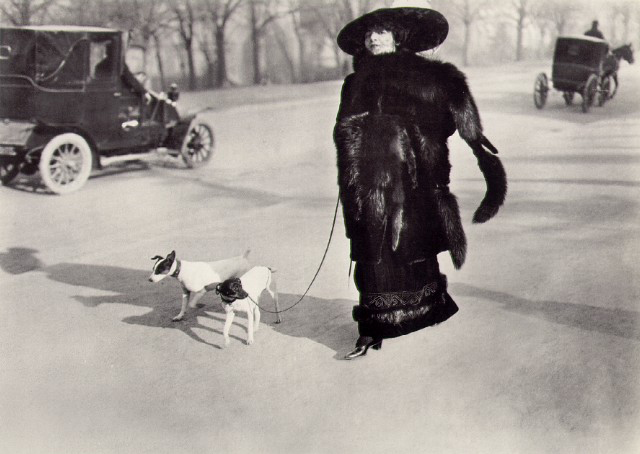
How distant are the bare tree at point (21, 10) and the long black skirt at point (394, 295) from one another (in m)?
5.05

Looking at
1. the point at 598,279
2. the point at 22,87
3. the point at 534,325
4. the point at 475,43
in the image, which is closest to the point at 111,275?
the point at 534,325

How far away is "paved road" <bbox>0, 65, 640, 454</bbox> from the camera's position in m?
2.87

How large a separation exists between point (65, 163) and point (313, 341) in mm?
4929

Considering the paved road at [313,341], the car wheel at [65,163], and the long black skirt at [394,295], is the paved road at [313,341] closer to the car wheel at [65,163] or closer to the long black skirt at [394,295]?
the long black skirt at [394,295]

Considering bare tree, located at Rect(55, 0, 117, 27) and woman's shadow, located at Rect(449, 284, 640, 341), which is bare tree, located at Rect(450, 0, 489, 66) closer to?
woman's shadow, located at Rect(449, 284, 640, 341)

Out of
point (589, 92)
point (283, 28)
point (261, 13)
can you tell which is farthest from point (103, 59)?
point (589, 92)

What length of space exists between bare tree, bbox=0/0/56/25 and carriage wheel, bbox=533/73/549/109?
306 inches

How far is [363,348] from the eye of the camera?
3453 mm

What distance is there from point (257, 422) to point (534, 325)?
1541 millimetres

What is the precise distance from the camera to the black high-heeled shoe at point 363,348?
3.43m

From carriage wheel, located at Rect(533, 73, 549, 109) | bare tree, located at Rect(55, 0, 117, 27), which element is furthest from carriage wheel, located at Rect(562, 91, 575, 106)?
bare tree, located at Rect(55, 0, 117, 27)

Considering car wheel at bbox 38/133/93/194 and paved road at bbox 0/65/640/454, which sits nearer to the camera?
paved road at bbox 0/65/640/454

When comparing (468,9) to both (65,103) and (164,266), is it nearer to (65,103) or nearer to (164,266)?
(164,266)

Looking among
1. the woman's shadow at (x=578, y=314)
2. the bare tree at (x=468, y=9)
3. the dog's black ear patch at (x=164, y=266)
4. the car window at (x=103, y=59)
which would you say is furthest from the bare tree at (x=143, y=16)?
the woman's shadow at (x=578, y=314)
